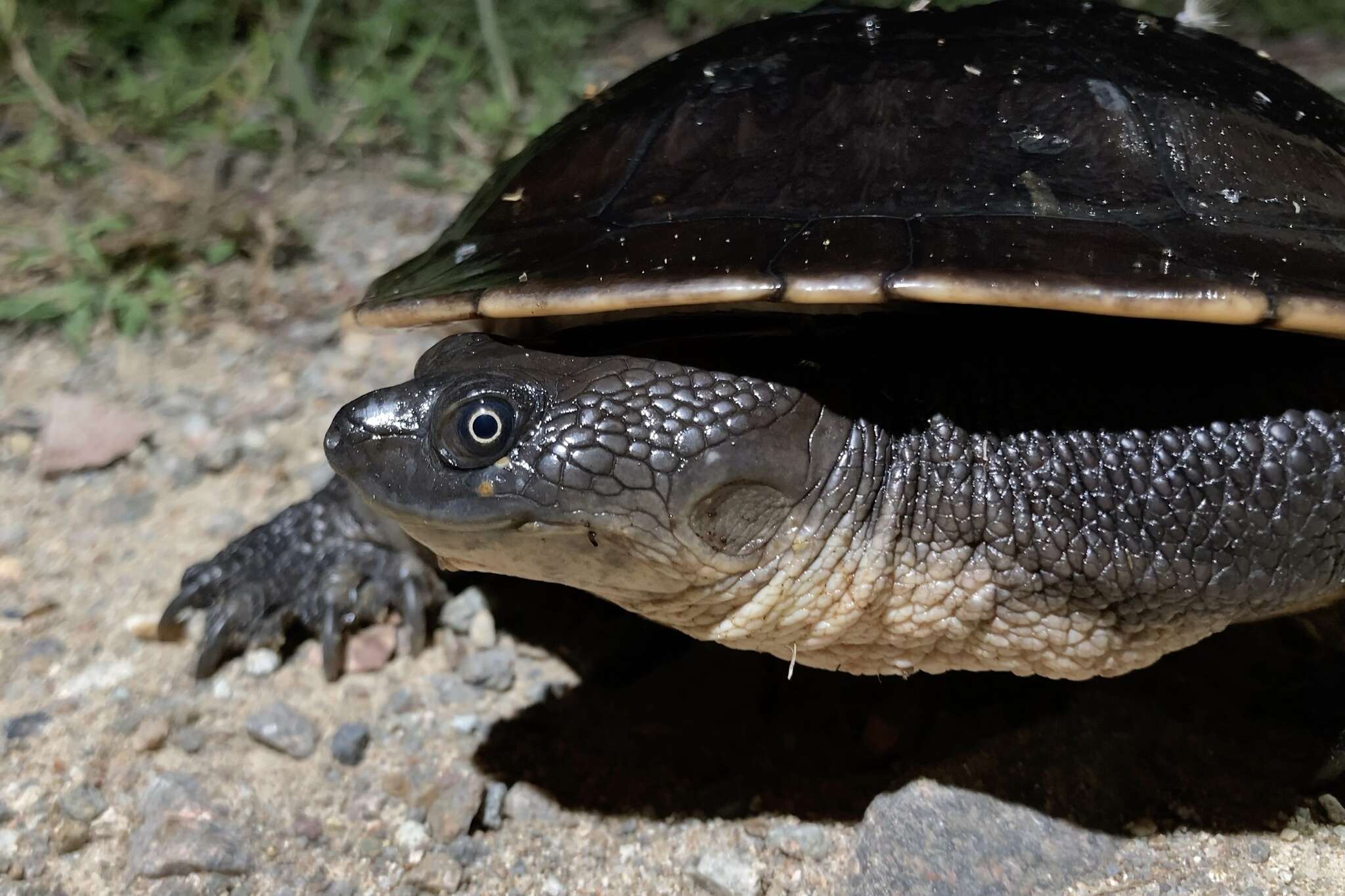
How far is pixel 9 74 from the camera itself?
385 centimetres

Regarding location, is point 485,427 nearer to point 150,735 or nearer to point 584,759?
point 584,759

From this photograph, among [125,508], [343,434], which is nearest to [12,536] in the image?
[125,508]

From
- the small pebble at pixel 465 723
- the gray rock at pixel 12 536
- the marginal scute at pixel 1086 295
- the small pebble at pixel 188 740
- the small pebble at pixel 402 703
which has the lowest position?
the small pebble at pixel 465 723

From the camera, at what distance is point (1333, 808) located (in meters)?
1.80

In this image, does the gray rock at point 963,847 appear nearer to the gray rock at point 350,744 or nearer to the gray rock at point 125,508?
the gray rock at point 350,744

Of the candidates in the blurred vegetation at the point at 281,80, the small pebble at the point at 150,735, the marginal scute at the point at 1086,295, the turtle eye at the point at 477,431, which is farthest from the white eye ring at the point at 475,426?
the blurred vegetation at the point at 281,80

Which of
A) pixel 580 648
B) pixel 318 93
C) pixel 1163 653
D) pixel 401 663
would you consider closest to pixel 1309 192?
pixel 1163 653

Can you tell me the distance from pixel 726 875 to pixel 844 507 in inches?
25.7

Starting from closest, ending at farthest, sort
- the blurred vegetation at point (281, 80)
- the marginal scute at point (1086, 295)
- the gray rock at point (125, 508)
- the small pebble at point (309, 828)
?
1. the marginal scute at point (1086, 295)
2. the small pebble at point (309, 828)
3. the gray rock at point (125, 508)
4. the blurred vegetation at point (281, 80)

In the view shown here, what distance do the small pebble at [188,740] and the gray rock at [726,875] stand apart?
3.16 feet

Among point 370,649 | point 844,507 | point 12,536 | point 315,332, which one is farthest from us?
point 315,332

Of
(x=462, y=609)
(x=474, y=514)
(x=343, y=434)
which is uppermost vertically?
(x=343, y=434)

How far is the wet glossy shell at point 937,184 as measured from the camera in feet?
5.03

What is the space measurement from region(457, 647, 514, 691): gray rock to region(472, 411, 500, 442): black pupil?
2.54ft
